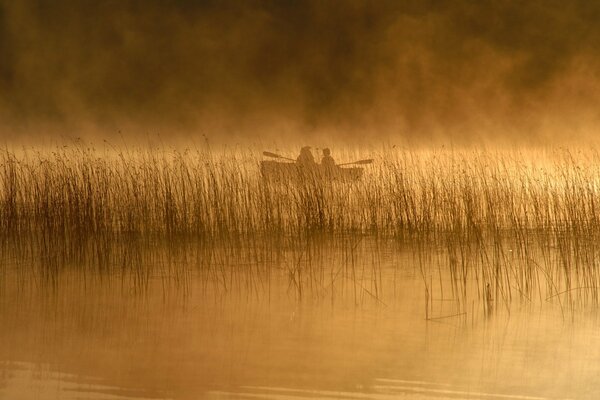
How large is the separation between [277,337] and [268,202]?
10.8 ft

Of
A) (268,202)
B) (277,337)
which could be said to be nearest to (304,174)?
(268,202)

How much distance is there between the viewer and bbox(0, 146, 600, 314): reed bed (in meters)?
6.36

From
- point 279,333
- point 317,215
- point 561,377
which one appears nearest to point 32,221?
point 317,215

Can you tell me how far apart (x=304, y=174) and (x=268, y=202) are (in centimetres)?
56

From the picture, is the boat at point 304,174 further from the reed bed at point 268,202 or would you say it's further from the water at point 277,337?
the water at point 277,337

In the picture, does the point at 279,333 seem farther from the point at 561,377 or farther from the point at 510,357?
the point at 561,377

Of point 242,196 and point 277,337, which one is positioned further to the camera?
point 242,196

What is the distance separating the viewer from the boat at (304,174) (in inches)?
278

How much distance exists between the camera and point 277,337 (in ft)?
12.0

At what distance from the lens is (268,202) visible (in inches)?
272

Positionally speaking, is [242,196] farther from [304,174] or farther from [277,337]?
[277,337]

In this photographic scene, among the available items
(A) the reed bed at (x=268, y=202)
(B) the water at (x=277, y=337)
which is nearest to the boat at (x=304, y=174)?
(A) the reed bed at (x=268, y=202)

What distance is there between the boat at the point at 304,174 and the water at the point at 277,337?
1.54 meters

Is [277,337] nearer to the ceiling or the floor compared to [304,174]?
nearer to the floor
